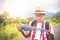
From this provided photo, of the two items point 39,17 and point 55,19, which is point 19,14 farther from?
point 55,19

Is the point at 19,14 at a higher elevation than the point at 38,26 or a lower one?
higher

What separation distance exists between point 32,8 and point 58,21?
32 cm

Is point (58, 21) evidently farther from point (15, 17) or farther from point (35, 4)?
point (15, 17)

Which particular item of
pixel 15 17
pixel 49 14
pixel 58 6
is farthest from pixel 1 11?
pixel 58 6

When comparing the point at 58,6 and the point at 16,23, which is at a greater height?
the point at 58,6

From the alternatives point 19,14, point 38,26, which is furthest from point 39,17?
point 19,14

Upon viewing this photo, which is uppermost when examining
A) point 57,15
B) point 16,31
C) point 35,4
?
point 35,4

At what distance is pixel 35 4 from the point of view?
1565 mm

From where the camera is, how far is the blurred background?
1500 millimetres

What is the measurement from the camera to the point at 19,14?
1540 millimetres

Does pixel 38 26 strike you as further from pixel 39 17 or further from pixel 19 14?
pixel 19 14

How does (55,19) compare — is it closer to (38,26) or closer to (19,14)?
(38,26)

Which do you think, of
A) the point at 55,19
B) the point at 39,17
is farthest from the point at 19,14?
the point at 55,19

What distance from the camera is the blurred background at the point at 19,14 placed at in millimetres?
1500
